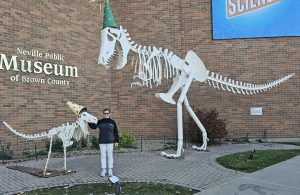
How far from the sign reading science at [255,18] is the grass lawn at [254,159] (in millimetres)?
5493

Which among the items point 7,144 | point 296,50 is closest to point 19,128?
point 7,144

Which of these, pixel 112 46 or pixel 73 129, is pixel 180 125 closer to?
pixel 112 46

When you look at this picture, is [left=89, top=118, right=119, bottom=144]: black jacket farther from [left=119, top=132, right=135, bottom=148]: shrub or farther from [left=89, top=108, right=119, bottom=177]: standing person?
[left=119, top=132, right=135, bottom=148]: shrub

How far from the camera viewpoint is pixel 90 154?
37.0ft

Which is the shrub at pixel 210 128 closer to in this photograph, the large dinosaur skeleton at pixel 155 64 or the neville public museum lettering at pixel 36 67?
the large dinosaur skeleton at pixel 155 64

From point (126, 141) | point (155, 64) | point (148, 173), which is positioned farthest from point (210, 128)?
point (148, 173)

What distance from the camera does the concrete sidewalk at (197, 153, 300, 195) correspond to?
6.63 meters

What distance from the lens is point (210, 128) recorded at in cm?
1337

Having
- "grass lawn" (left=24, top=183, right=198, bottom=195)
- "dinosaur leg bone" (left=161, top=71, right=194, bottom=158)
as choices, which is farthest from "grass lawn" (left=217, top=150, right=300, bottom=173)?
"grass lawn" (left=24, top=183, right=198, bottom=195)

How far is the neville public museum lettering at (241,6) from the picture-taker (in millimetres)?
15164

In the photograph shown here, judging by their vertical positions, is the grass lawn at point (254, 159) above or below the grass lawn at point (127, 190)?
above

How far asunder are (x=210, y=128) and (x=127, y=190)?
6.99 metres

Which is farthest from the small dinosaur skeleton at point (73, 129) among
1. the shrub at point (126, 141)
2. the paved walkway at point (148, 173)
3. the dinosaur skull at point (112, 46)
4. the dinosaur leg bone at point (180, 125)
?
the shrub at point (126, 141)

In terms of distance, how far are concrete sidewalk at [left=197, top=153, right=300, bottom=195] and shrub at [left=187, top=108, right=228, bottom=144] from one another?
15.3ft
